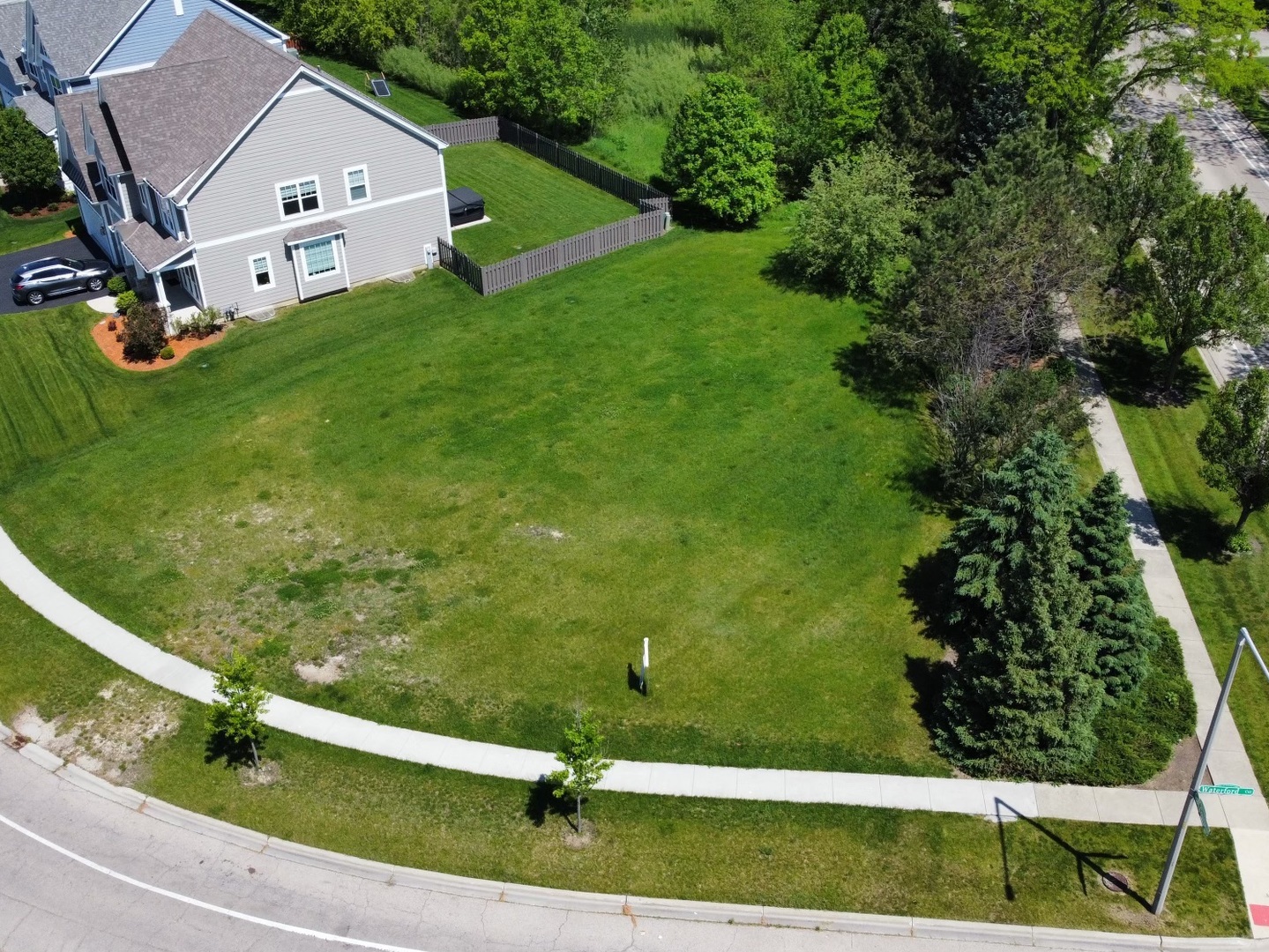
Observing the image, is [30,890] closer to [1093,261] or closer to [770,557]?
[770,557]

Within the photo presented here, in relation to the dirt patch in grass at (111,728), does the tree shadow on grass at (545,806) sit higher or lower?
higher

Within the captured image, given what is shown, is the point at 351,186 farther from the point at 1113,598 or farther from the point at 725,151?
the point at 1113,598

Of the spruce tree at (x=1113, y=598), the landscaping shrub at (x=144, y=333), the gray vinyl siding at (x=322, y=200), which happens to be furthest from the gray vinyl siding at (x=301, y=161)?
the spruce tree at (x=1113, y=598)

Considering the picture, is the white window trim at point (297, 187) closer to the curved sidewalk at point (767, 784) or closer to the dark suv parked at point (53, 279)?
the dark suv parked at point (53, 279)

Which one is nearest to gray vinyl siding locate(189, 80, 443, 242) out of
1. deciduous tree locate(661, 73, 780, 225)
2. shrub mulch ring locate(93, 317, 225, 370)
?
shrub mulch ring locate(93, 317, 225, 370)

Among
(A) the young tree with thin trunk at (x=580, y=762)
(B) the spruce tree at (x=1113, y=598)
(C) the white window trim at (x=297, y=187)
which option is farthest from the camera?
(C) the white window trim at (x=297, y=187)

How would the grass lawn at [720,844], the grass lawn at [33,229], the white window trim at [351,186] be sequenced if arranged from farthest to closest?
the grass lawn at [33,229], the white window trim at [351,186], the grass lawn at [720,844]

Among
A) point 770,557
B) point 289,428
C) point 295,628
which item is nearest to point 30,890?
point 295,628
